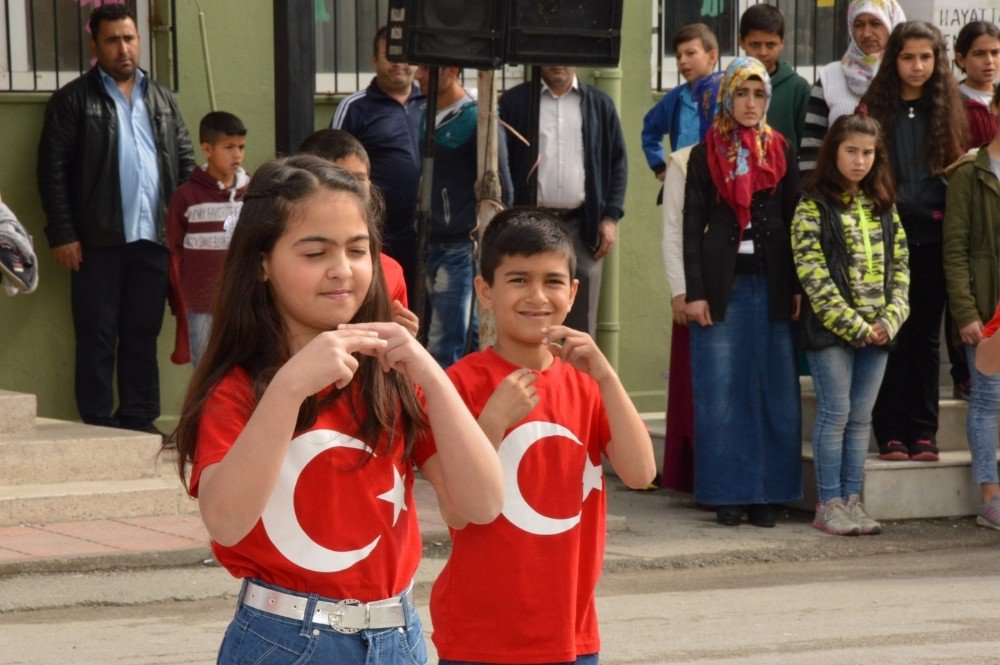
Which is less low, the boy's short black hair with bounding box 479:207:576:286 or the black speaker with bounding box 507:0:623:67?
the black speaker with bounding box 507:0:623:67

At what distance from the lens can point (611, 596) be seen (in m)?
6.65

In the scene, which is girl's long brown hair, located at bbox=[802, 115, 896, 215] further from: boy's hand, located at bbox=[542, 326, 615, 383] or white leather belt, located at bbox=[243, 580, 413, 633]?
white leather belt, located at bbox=[243, 580, 413, 633]

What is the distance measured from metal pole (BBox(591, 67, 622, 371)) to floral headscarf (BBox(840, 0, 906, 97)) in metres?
1.91

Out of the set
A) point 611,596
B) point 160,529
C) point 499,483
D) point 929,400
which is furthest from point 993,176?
point 499,483

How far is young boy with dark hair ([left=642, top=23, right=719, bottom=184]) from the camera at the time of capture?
916cm

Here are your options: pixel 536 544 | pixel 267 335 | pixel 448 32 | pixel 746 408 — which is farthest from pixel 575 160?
pixel 267 335

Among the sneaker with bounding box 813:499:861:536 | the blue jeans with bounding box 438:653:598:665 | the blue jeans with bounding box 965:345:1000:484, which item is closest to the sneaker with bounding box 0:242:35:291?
the blue jeans with bounding box 438:653:598:665

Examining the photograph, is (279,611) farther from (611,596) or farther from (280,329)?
(611,596)

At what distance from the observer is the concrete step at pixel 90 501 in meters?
7.25

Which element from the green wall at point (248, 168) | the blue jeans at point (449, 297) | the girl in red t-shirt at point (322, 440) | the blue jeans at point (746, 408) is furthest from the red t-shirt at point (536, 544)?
the green wall at point (248, 168)

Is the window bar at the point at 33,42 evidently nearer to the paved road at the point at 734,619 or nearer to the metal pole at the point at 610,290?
the metal pole at the point at 610,290

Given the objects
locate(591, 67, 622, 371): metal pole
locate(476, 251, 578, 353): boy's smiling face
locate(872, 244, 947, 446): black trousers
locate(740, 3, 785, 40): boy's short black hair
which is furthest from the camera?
locate(591, 67, 622, 371): metal pole

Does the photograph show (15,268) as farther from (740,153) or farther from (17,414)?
(740,153)

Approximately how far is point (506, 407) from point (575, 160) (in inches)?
224
